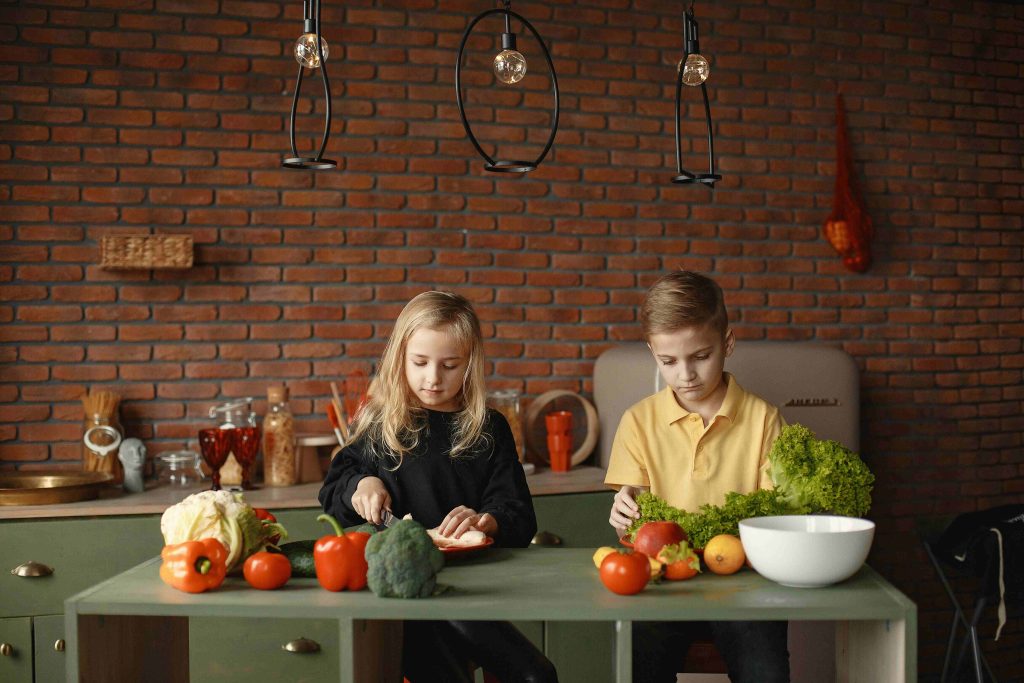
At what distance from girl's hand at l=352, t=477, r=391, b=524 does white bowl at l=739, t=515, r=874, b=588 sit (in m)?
0.86

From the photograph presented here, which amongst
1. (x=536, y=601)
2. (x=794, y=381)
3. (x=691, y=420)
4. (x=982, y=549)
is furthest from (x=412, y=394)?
(x=982, y=549)

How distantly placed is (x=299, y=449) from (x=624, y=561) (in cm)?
204

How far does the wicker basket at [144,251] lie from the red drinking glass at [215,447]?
2.18 feet

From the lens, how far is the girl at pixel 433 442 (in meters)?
2.29

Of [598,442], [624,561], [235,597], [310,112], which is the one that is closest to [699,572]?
[624,561]

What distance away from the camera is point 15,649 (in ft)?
9.51

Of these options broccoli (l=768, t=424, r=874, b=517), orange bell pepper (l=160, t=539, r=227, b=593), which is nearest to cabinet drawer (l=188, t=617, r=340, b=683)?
orange bell pepper (l=160, t=539, r=227, b=593)

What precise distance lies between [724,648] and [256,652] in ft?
5.34

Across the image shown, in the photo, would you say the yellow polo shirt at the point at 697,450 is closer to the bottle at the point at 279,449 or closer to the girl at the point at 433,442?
the girl at the point at 433,442

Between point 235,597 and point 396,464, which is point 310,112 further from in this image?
point 235,597

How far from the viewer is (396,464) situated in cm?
237

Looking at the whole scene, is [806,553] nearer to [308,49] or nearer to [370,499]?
[370,499]

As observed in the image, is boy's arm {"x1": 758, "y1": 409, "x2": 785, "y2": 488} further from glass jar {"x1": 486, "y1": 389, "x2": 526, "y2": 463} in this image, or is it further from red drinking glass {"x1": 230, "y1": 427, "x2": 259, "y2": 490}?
red drinking glass {"x1": 230, "y1": 427, "x2": 259, "y2": 490}

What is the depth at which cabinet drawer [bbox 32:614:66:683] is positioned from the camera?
9.56 feet
